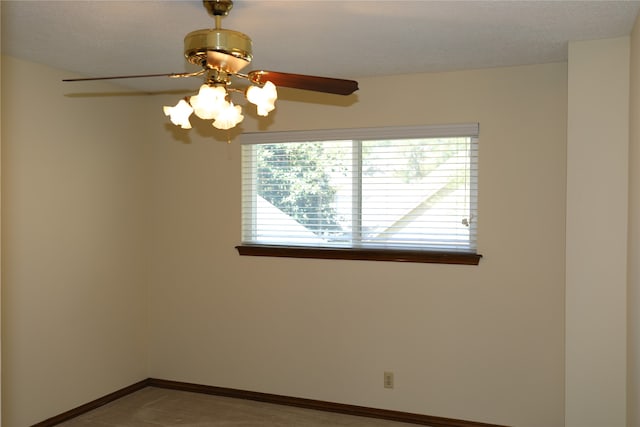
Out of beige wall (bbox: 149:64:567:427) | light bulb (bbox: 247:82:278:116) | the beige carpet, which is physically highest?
light bulb (bbox: 247:82:278:116)

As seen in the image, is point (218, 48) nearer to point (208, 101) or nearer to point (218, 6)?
point (208, 101)

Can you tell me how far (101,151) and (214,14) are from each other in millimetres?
2081

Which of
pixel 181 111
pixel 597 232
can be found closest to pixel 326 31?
pixel 181 111

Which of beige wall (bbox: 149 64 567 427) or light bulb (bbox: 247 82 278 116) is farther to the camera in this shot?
beige wall (bbox: 149 64 567 427)

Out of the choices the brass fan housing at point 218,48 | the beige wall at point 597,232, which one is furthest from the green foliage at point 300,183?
the brass fan housing at point 218,48

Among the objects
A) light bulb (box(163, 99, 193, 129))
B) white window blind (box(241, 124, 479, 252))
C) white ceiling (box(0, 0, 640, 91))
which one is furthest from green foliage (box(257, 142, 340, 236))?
light bulb (box(163, 99, 193, 129))

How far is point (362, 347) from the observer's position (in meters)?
4.12

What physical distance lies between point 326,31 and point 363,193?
144 centimetres

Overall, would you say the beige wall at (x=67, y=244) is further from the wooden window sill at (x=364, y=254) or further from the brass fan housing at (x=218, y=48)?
the brass fan housing at (x=218, y=48)

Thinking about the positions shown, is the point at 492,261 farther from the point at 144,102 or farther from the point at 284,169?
the point at 144,102

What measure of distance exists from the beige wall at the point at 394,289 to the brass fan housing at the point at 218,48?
75.5 inches

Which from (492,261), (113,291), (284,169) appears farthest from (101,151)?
(492,261)

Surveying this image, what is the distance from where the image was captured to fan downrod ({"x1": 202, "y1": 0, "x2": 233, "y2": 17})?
2.53 m

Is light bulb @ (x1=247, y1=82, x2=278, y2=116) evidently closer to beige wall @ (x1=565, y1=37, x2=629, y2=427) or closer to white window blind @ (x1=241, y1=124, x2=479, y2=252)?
beige wall @ (x1=565, y1=37, x2=629, y2=427)
